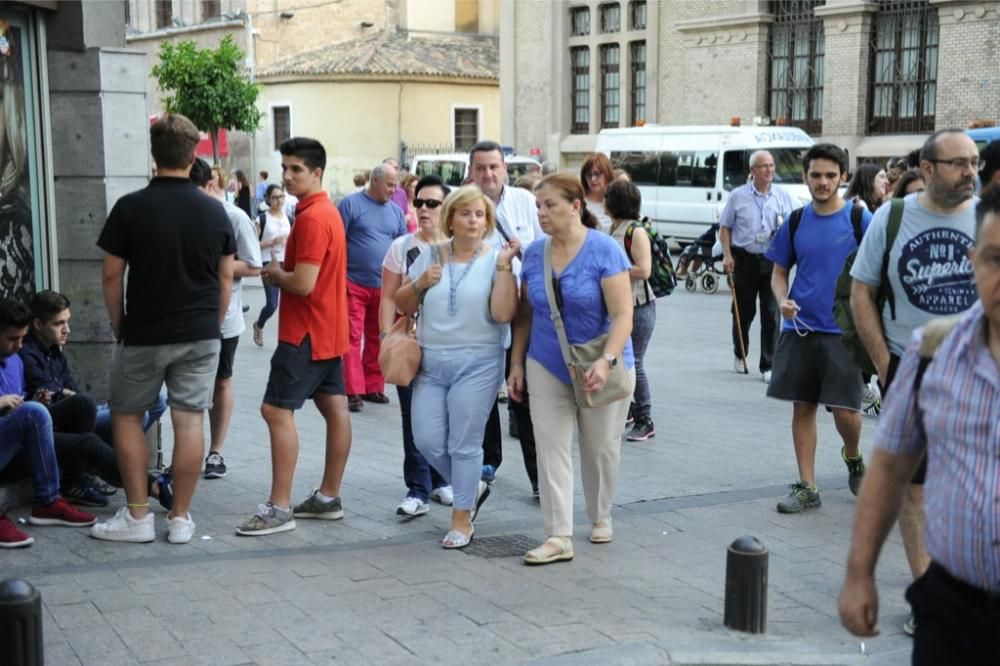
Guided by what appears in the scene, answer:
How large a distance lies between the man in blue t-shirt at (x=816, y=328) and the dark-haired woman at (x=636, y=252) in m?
1.25

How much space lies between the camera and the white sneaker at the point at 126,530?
6.39 m

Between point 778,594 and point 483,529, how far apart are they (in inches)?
65.3

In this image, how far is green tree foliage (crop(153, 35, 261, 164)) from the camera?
120 feet

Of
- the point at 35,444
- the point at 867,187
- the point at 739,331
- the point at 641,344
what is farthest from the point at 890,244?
the point at 739,331

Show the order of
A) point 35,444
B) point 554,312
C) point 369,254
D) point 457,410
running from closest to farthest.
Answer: point 554,312
point 457,410
point 35,444
point 369,254

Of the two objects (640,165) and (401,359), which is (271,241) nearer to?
(401,359)

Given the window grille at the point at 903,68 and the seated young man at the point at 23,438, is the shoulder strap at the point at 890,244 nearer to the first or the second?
the seated young man at the point at 23,438

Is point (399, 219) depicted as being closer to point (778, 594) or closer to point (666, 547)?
point (666, 547)

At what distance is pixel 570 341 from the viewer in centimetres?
621

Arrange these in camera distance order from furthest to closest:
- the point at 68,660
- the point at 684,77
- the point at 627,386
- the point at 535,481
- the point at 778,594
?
the point at 684,77 → the point at 535,481 → the point at 627,386 → the point at 778,594 → the point at 68,660

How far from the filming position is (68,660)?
4777 mm

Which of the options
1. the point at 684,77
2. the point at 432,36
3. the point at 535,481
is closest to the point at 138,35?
the point at 432,36

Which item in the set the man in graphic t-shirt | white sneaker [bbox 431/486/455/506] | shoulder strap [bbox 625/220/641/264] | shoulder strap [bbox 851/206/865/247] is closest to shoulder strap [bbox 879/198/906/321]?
the man in graphic t-shirt

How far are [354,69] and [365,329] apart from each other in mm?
35808
